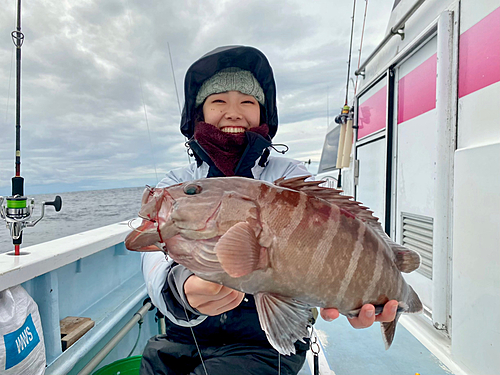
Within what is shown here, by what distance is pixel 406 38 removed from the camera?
299cm

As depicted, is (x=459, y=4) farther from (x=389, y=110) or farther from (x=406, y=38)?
(x=389, y=110)

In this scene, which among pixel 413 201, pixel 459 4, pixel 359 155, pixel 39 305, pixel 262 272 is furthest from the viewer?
pixel 359 155

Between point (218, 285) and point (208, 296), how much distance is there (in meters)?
0.08

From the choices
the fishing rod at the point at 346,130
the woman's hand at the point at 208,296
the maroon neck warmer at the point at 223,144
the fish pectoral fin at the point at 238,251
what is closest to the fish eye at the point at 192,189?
the fish pectoral fin at the point at 238,251

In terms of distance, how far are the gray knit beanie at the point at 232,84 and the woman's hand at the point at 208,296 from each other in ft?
4.05

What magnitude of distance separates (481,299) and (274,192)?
5.31 ft

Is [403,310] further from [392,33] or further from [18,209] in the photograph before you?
[392,33]

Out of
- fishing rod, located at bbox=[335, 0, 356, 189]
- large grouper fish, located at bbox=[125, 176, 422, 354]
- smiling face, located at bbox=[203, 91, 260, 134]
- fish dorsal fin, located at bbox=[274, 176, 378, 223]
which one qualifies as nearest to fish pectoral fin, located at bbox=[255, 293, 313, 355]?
large grouper fish, located at bbox=[125, 176, 422, 354]

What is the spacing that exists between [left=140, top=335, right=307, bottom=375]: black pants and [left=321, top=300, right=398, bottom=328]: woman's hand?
0.50 m

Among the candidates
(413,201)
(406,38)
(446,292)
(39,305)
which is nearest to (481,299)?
(446,292)

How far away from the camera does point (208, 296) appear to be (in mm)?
1090

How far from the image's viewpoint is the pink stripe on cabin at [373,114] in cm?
362

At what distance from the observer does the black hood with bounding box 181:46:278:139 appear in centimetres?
199

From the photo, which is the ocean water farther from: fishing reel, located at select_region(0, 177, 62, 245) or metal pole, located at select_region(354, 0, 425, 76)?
metal pole, located at select_region(354, 0, 425, 76)
